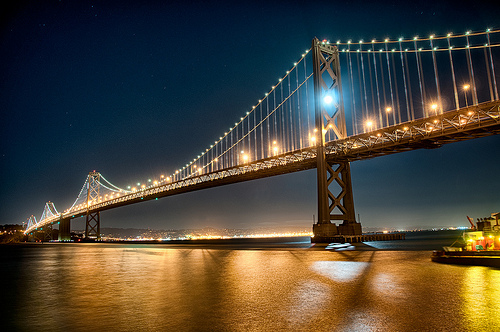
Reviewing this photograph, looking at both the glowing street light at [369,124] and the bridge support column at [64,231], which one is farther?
the bridge support column at [64,231]

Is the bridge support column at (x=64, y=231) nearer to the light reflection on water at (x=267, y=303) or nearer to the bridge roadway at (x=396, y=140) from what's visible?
the bridge roadway at (x=396, y=140)

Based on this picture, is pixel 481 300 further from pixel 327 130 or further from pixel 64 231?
pixel 64 231

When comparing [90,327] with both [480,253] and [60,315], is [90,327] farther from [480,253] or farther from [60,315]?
[480,253]

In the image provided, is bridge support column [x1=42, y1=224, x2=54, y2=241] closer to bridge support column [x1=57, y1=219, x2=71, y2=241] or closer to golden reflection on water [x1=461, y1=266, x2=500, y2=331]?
bridge support column [x1=57, y1=219, x2=71, y2=241]

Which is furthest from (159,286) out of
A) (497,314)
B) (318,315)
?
(497,314)

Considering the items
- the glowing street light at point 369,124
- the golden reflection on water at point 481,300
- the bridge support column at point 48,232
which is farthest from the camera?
the bridge support column at point 48,232

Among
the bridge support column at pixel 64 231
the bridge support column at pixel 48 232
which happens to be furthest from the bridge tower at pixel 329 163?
the bridge support column at pixel 48 232

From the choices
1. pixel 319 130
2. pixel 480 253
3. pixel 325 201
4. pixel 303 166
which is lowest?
pixel 480 253

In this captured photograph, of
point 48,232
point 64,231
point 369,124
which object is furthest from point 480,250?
point 48,232
